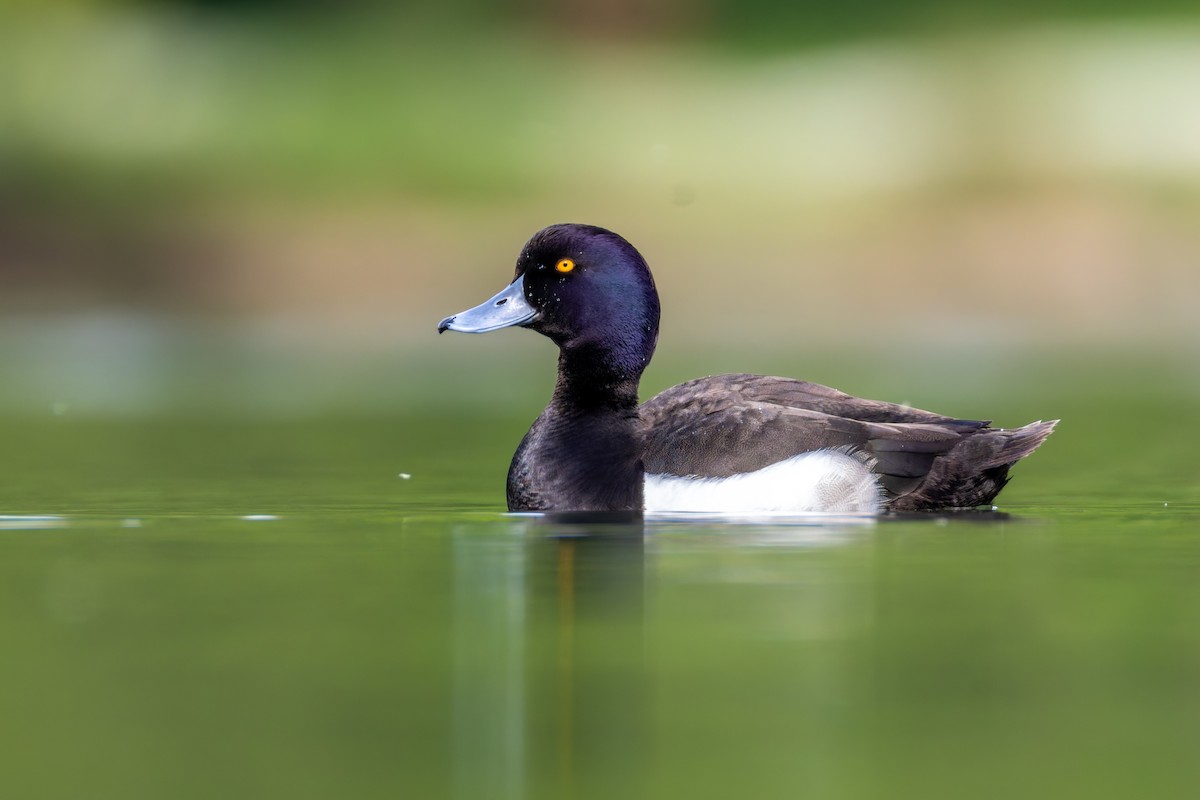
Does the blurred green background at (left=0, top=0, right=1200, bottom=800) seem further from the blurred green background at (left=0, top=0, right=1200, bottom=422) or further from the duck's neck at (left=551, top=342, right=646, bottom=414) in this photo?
the duck's neck at (left=551, top=342, right=646, bottom=414)

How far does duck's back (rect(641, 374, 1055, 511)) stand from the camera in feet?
34.1

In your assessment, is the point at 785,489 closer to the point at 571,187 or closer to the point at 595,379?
the point at 595,379

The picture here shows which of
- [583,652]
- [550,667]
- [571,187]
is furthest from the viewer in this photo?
[571,187]

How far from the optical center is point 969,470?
1057 centimetres

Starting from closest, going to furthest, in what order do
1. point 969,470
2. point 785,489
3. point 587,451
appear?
1. point 785,489
2. point 969,470
3. point 587,451

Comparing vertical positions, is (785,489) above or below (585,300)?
below

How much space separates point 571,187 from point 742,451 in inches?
819

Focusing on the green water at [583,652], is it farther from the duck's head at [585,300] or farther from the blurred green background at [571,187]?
the blurred green background at [571,187]

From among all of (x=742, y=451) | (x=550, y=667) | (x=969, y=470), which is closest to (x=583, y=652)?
(x=550, y=667)

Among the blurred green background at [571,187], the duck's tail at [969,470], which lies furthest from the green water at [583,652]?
the blurred green background at [571,187]

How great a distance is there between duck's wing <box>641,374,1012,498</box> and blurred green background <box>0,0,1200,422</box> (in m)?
5.97

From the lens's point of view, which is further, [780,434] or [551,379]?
[551,379]

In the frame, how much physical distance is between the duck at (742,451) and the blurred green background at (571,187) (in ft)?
18.8

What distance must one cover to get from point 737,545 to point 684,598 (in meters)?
1.39
